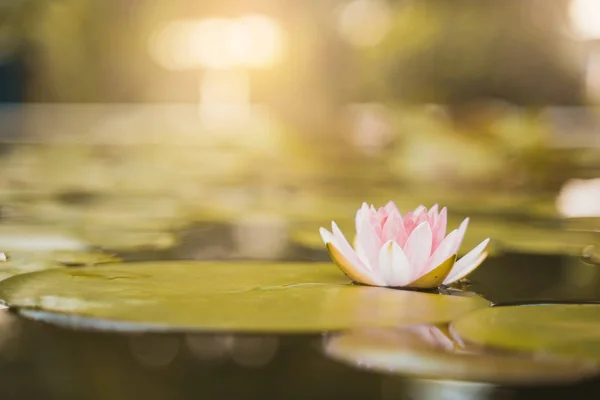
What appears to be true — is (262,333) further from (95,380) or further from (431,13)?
(431,13)

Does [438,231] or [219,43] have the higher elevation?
[219,43]

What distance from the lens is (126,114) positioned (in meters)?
6.07

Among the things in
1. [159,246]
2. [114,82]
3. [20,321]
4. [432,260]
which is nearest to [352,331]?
[432,260]

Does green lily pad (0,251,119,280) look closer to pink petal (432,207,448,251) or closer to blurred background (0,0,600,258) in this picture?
pink petal (432,207,448,251)

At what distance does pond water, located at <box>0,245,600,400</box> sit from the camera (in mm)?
621

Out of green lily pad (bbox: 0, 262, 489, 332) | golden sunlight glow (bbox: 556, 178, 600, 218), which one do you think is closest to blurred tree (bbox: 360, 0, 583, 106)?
golden sunlight glow (bbox: 556, 178, 600, 218)

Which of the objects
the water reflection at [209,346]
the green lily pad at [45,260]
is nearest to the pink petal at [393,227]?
the water reflection at [209,346]

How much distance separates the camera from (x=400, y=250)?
0.91 metres

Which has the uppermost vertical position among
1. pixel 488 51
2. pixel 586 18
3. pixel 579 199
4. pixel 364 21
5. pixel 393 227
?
pixel 364 21

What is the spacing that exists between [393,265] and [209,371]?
0.31 metres

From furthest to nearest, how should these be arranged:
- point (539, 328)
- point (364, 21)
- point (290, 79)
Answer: point (290, 79) < point (364, 21) < point (539, 328)

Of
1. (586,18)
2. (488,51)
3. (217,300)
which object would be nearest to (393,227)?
(217,300)

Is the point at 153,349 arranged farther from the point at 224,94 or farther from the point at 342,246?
the point at 224,94

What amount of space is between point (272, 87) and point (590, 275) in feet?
16.9
